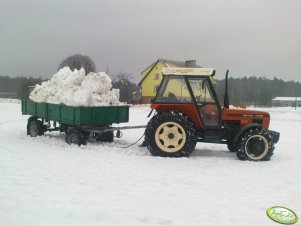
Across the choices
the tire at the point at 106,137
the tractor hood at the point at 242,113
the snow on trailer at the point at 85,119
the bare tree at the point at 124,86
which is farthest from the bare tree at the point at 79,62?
the tractor hood at the point at 242,113

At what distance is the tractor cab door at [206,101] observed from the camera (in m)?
8.81

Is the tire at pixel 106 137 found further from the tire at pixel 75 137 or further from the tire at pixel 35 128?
the tire at pixel 35 128

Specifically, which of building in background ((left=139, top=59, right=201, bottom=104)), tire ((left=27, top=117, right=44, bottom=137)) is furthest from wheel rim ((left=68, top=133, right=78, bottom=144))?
building in background ((left=139, top=59, right=201, bottom=104))

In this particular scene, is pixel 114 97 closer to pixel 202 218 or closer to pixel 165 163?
pixel 165 163

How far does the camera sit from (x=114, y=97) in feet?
37.2

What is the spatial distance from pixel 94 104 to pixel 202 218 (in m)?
6.76

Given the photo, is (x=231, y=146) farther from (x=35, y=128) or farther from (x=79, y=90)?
(x=35, y=128)

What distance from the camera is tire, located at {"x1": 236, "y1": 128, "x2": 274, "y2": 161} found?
8.54 meters

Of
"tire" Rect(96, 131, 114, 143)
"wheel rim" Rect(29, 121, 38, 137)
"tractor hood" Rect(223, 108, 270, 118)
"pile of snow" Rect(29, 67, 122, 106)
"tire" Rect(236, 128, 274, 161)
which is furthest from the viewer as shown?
"wheel rim" Rect(29, 121, 38, 137)

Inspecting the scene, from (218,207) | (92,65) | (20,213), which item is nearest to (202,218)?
(218,207)

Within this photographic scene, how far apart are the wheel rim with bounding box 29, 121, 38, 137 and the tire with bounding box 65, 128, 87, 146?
2411mm

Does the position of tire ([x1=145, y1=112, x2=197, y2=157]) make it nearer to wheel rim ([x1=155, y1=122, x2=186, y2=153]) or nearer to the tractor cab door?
wheel rim ([x1=155, y1=122, x2=186, y2=153])

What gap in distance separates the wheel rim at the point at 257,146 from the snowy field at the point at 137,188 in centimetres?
33

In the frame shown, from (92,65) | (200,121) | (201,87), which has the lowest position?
(200,121)
